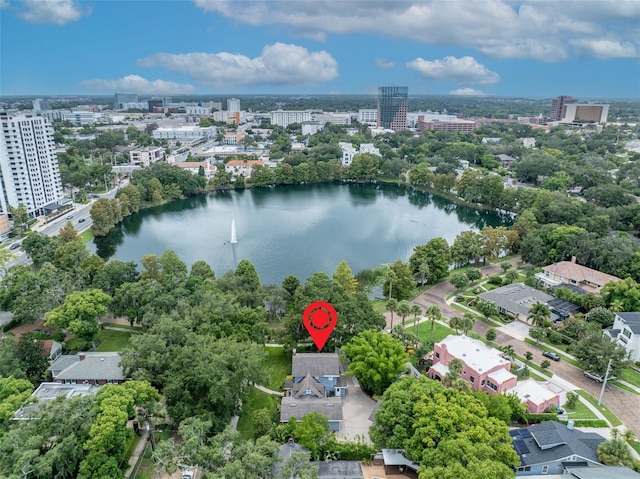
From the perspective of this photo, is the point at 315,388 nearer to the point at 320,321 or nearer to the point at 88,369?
the point at 320,321

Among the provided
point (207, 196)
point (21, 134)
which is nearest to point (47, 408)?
Answer: point (21, 134)

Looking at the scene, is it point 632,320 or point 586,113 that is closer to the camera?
point 632,320

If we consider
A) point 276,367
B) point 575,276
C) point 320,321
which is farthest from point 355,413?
point 575,276

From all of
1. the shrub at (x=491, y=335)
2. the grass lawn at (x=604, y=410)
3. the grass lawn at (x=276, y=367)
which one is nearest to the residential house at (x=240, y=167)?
the grass lawn at (x=276, y=367)

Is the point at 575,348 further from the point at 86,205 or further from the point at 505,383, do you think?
the point at 86,205

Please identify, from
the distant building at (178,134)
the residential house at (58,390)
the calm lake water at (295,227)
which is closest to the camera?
the residential house at (58,390)

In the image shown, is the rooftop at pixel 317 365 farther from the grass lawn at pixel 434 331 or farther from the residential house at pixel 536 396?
the residential house at pixel 536 396

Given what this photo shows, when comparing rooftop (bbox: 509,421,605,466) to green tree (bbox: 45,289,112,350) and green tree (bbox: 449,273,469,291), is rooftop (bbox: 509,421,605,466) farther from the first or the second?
green tree (bbox: 45,289,112,350)
